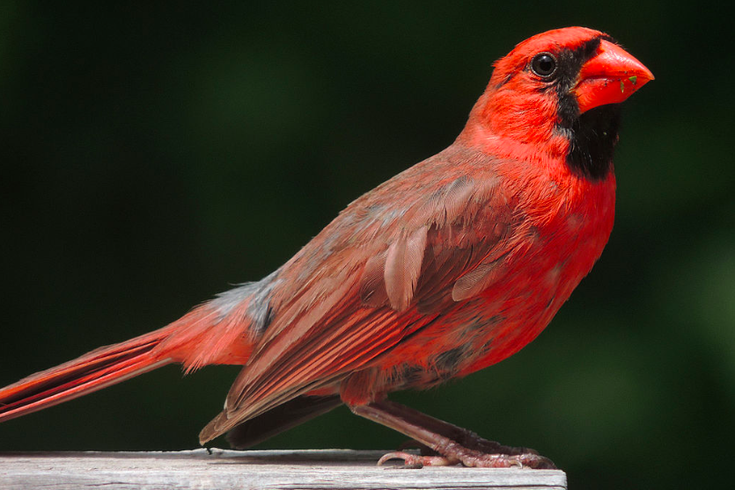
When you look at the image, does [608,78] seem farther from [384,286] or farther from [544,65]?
[384,286]

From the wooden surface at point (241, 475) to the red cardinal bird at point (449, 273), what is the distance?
15 centimetres

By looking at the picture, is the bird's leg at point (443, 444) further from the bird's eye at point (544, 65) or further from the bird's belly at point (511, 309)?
the bird's eye at point (544, 65)

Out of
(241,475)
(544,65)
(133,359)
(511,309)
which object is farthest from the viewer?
(133,359)

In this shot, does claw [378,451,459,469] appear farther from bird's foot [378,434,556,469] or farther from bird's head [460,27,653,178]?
bird's head [460,27,653,178]

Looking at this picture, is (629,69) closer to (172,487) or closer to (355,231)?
(355,231)

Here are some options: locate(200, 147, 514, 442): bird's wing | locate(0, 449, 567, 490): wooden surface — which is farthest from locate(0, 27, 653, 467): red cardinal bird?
locate(0, 449, 567, 490): wooden surface

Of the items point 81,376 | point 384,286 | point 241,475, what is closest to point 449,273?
point 384,286

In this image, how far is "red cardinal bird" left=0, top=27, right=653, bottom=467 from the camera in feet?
6.81

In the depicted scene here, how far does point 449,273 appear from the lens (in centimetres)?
209

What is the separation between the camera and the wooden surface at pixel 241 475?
1.82 metres

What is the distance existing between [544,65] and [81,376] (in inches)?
55.7

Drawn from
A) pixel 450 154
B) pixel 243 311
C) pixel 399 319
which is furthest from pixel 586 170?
pixel 243 311

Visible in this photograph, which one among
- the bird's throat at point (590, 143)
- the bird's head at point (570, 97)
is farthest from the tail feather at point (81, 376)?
the bird's throat at point (590, 143)

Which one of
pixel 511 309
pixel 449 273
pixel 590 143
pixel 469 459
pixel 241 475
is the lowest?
pixel 469 459
